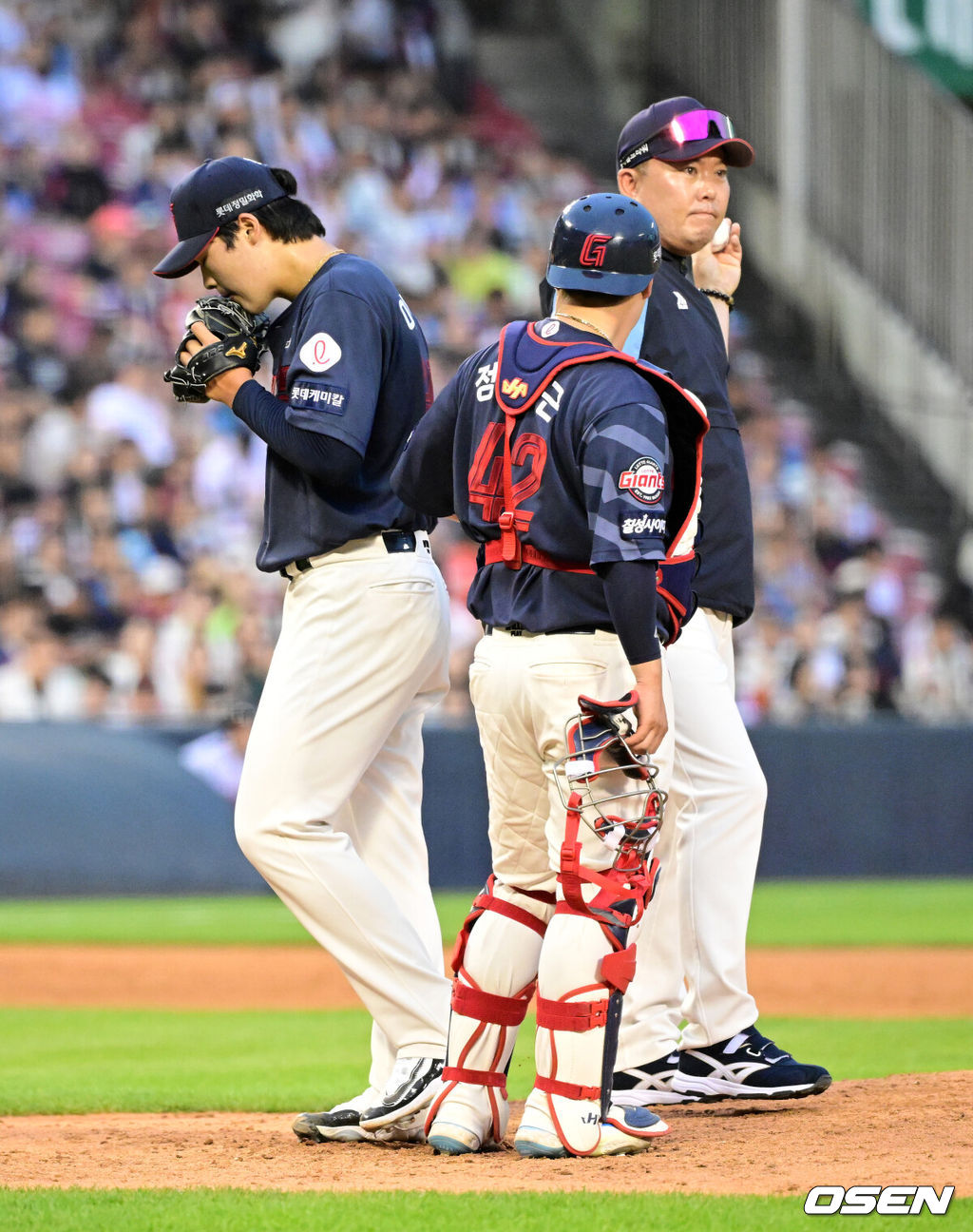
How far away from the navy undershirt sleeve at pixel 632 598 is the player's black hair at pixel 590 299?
712 millimetres

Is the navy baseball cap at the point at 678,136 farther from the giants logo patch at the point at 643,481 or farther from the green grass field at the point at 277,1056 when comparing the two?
the green grass field at the point at 277,1056

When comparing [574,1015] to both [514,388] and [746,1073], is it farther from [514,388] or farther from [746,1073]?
[514,388]

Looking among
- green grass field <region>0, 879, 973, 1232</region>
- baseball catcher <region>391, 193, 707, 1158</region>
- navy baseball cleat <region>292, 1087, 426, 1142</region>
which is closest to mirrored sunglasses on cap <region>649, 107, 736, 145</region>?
baseball catcher <region>391, 193, 707, 1158</region>

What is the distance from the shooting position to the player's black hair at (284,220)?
4758 mm

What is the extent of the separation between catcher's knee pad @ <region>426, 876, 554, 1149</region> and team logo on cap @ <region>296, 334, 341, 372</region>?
4.47 feet

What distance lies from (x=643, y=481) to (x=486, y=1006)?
1.29 meters

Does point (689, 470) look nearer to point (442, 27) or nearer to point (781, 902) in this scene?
point (781, 902)

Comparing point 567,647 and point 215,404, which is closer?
point 567,647

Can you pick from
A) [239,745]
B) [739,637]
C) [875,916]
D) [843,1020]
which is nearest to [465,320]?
[739,637]

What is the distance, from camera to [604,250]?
434 cm

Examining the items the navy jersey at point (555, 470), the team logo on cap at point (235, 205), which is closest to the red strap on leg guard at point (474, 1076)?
the navy jersey at point (555, 470)

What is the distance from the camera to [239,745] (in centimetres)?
1279

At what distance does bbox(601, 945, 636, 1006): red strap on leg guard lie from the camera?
421 centimetres

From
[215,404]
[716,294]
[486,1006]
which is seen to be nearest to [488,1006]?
[486,1006]
